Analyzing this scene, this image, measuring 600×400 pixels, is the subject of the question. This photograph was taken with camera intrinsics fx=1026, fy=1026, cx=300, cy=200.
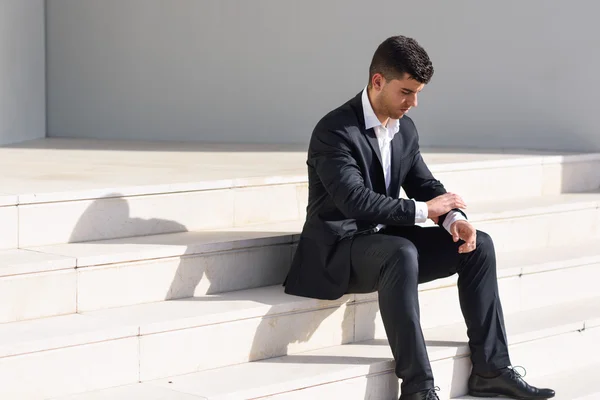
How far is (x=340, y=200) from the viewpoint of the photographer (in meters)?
3.31

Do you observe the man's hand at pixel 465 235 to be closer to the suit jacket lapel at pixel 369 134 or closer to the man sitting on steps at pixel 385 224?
the man sitting on steps at pixel 385 224

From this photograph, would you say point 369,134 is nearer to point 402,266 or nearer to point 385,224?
point 385,224

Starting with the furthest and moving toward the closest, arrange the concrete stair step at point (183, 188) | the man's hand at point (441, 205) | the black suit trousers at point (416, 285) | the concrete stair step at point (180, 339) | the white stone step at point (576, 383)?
the white stone step at point (576, 383), the concrete stair step at point (183, 188), the man's hand at point (441, 205), the black suit trousers at point (416, 285), the concrete stair step at point (180, 339)

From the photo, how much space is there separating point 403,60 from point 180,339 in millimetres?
1123

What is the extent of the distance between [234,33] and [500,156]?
7.32 ft

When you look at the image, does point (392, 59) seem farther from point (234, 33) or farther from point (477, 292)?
point (234, 33)

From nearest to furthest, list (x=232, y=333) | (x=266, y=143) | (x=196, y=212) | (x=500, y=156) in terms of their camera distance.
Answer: (x=232, y=333) → (x=196, y=212) → (x=500, y=156) → (x=266, y=143)

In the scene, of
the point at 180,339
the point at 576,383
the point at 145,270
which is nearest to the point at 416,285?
the point at 180,339

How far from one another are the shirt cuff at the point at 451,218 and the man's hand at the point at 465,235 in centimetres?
4

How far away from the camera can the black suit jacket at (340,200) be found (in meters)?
3.30

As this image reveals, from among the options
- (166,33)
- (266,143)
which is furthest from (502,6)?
(166,33)

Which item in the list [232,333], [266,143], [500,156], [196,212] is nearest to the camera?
[232,333]

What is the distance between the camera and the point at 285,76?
675cm

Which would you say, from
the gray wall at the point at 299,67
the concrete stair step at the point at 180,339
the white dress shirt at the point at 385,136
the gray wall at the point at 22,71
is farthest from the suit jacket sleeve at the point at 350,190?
the gray wall at the point at 22,71
